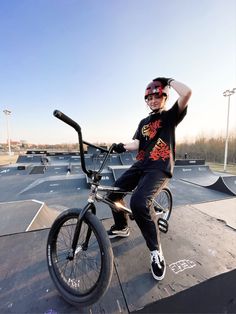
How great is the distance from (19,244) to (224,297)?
7.47 ft

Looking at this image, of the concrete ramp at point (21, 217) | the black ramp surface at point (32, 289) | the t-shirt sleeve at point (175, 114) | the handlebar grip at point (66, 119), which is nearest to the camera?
the handlebar grip at point (66, 119)

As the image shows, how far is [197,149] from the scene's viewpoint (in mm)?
33375

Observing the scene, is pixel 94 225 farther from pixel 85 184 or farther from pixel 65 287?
pixel 85 184

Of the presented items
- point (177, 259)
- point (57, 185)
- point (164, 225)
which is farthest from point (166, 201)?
point (57, 185)

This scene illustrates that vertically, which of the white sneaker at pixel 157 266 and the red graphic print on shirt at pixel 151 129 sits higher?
the red graphic print on shirt at pixel 151 129

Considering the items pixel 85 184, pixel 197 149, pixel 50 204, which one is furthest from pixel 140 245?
pixel 197 149

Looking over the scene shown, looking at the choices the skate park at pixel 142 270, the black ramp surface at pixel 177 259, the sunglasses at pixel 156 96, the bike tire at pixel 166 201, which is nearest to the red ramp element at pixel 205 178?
the skate park at pixel 142 270

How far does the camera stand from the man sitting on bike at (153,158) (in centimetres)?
160

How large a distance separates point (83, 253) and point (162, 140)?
1.47m

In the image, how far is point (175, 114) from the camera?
1.79 metres

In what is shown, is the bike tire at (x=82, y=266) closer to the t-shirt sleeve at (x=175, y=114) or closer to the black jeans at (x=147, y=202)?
the black jeans at (x=147, y=202)

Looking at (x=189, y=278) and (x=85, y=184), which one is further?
(x=85, y=184)

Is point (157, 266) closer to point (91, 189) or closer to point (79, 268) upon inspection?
point (79, 268)

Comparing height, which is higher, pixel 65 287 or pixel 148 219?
pixel 148 219
